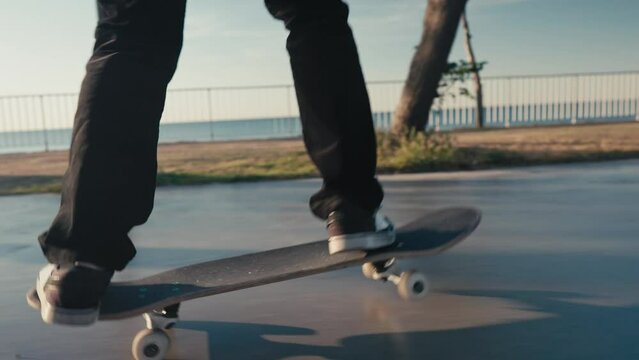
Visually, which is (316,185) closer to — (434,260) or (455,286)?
(434,260)

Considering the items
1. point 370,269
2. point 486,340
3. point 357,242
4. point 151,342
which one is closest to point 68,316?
point 151,342

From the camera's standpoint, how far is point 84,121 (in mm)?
1105

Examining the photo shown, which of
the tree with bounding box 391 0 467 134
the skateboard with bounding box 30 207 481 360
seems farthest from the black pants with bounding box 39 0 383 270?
the tree with bounding box 391 0 467 134

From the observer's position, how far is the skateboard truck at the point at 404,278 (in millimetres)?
1398

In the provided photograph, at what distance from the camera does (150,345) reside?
1.14 metres

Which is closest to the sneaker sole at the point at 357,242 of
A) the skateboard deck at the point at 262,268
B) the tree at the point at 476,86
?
the skateboard deck at the point at 262,268

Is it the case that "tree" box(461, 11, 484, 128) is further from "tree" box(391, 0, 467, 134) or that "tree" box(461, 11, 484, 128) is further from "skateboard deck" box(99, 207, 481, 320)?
"skateboard deck" box(99, 207, 481, 320)

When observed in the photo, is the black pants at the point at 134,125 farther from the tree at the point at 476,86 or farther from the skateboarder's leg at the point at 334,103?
the tree at the point at 476,86

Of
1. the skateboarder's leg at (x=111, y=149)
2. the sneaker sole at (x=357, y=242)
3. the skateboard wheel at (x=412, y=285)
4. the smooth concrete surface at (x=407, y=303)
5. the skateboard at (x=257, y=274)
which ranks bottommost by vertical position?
the smooth concrete surface at (x=407, y=303)

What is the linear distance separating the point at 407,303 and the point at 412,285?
7cm

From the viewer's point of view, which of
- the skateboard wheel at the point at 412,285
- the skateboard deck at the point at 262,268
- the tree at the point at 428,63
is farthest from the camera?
the tree at the point at 428,63


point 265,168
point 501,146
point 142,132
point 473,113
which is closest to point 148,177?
point 142,132

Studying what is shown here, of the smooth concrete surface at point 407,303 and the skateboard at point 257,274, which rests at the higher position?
A: the skateboard at point 257,274

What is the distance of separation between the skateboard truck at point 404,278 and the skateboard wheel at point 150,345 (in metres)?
A: 0.54
